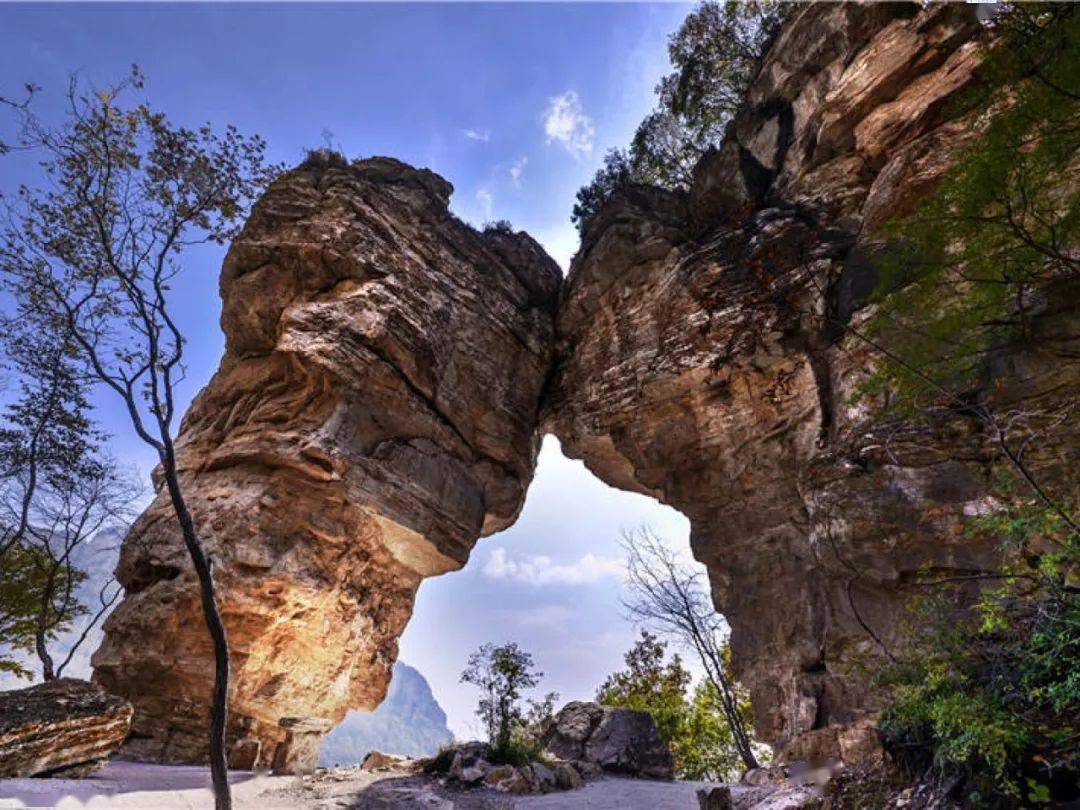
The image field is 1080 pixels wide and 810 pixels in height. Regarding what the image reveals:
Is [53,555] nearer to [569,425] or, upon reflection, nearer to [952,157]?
[569,425]

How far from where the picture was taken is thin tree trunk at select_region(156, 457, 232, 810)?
621 centimetres

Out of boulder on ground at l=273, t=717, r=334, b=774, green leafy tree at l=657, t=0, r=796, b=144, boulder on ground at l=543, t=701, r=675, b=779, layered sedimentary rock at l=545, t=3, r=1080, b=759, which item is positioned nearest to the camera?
layered sedimentary rock at l=545, t=3, r=1080, b=759

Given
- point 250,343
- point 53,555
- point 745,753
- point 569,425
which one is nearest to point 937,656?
point 745,753

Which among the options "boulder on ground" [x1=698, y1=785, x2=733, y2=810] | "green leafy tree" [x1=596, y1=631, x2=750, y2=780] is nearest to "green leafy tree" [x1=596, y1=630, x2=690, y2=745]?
"green leafy tree" [x1=596, y1=631, x2=750, y2=780]

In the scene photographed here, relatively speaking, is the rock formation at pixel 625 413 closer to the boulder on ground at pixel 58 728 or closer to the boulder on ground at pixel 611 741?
the boulder on ground at pixel 611 741

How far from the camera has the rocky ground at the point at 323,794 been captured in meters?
5.93

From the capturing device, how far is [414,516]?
13930 millimetres

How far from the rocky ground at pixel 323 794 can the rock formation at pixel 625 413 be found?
→ 2.31 meters

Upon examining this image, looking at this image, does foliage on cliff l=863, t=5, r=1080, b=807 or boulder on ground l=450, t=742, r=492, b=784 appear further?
boulder on ground l=450, t=742, r=492, b=784

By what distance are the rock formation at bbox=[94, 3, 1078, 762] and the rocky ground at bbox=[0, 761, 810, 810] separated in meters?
2.31

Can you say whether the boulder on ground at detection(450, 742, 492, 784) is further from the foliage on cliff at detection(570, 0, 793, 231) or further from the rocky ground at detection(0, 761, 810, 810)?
the foliage on cliff at detection(570, 0, 793, 231)

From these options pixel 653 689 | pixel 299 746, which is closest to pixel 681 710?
pixel 653 689

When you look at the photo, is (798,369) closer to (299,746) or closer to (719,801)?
(719,801)

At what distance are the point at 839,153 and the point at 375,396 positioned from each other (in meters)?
14.7
